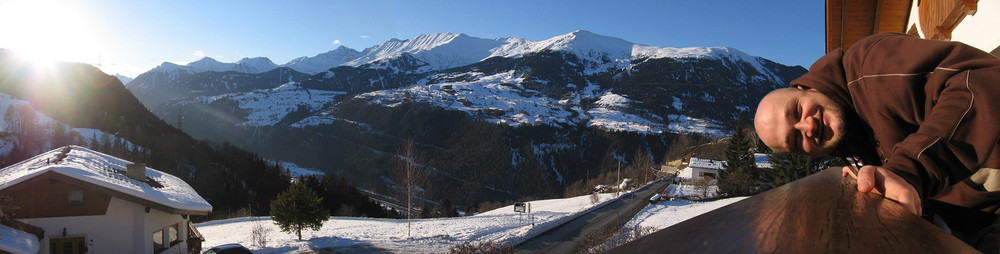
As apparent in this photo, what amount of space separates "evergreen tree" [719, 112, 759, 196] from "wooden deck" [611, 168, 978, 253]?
35705 millimetres

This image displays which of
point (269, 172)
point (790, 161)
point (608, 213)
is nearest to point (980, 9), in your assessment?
point (790, 161)

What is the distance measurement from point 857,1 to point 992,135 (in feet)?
21.1

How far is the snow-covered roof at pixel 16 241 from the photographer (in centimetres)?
1243

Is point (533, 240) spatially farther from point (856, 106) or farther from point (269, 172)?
point (269, 172)

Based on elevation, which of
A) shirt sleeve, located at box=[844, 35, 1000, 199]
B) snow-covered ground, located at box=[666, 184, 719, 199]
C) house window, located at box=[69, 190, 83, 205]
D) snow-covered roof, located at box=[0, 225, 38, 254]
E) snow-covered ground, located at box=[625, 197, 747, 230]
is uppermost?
shirt sleeve, located at box=[844, 35, 1000, 199]

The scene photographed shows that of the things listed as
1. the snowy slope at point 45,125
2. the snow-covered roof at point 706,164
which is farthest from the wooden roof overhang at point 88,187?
the snowy slope at point 45,125

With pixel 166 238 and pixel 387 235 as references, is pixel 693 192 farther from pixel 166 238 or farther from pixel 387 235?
pixel 166 238

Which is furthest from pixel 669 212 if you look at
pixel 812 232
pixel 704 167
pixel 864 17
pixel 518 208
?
pixel 704 167

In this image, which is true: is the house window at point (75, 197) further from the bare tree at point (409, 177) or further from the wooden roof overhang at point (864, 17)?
the wooden roof overhang at point (864, 17)

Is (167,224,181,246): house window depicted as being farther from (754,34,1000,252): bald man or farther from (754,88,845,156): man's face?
(754,34,1000,252): bald man

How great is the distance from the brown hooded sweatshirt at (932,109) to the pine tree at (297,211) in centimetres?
2909

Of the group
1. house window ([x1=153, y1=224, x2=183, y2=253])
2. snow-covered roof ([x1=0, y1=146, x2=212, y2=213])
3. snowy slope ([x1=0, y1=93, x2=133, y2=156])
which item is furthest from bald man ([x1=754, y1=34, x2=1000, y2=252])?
snowy slope ([x1=0, y1=93, x2=133, y2=156])

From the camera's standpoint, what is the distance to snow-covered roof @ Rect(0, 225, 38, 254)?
12430 mm

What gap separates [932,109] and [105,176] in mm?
22985
